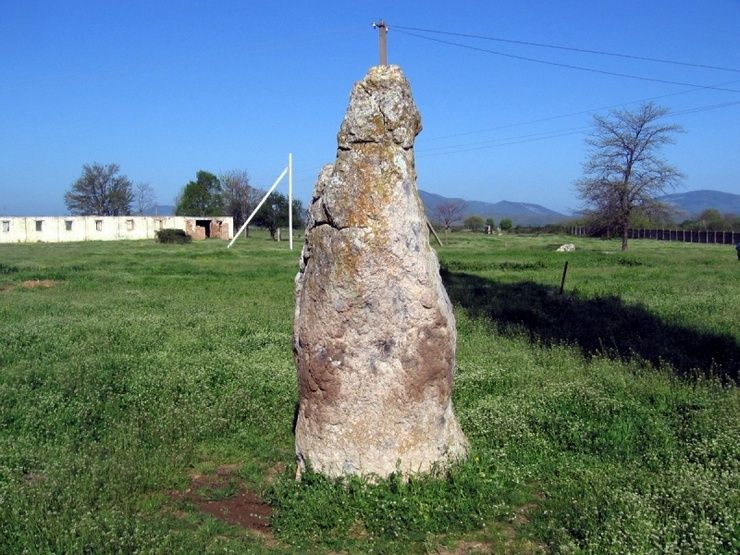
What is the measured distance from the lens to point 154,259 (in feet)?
129

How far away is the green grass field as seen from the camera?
19.8ft

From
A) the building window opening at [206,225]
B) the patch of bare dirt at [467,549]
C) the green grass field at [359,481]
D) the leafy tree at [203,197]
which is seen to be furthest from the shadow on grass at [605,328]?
the leafy tree at [203,197]

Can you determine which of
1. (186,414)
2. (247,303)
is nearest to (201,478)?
(186,414)

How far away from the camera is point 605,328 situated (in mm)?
15219

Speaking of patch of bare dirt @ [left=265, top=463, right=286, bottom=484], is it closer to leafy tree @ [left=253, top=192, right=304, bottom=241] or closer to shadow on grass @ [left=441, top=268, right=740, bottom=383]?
shadow on grass @ [left=441, top=268, right=740, bottom=383]

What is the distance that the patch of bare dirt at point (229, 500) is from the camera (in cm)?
659

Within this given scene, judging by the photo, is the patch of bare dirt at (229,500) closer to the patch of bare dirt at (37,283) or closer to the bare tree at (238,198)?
the patch of bare dirt at (37,283)

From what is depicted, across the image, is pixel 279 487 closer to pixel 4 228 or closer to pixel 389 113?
pixel 389 113

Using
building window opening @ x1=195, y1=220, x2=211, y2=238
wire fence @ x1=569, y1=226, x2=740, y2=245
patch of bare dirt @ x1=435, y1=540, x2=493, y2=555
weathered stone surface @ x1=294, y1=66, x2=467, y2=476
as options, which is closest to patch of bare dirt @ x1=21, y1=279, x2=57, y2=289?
weathered stone surface @ x1=294, y1=66, x2=467, y2=476

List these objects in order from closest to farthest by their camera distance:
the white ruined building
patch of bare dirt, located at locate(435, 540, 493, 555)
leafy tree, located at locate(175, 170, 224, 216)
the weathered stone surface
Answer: patch of bare dirt, located at locate(435, 540, 493, 555) < the weathered stone surface < the white ruined building < leafy tree, located at locate(175, 170, 224, 216)

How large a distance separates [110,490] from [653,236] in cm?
8953

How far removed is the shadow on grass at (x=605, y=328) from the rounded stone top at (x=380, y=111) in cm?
575

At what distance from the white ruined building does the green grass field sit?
58.0 metres

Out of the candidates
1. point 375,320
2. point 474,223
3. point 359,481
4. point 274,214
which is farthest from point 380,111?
point 474,223
